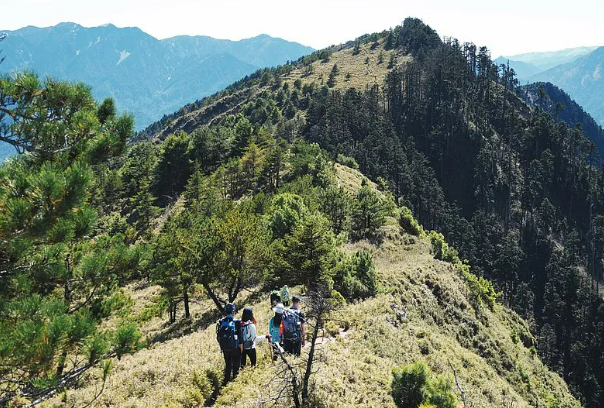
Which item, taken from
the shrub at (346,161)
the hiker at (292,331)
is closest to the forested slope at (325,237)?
the hiker at (292,331)

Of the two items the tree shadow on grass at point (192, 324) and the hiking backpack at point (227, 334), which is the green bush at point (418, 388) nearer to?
the hiking backpack at point (227, 334)

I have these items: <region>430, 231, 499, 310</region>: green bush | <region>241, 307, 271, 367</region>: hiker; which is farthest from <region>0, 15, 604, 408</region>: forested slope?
<region>241, 307, 271, 367</region>: hiker

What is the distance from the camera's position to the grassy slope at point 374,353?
458 inches

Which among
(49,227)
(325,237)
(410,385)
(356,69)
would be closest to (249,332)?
(410,385)

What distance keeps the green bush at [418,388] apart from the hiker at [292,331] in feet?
9.91

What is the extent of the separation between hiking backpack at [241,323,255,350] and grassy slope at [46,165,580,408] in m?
0.86

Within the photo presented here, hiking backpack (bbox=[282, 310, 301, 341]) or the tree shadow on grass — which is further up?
hiking backpack (bbox=[282, 310, 301, 341])

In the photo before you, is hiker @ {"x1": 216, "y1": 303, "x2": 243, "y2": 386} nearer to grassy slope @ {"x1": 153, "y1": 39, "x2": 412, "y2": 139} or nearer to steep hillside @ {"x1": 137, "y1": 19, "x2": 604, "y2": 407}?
steep hillside @ {"x1": 137, "y1": 19, "x2": 604, "y2": 407}

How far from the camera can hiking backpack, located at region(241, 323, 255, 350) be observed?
11354mm

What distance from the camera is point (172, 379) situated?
483 inches

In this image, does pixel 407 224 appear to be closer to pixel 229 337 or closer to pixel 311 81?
pixel 229 337

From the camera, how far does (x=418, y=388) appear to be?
10992 mm

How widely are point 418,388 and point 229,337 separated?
18.3 ft

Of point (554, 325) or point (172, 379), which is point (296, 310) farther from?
point (554, 325)
